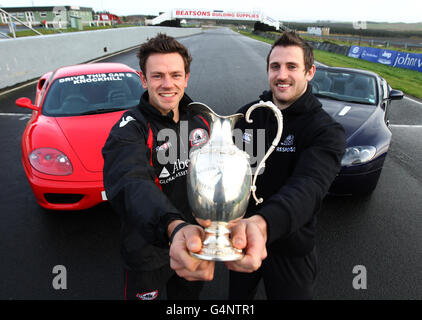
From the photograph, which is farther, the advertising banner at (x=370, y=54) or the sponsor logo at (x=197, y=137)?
the advertising banner at (x=370, y=54)

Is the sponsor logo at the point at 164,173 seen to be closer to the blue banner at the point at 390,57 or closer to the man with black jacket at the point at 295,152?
the man with black jacket at the point at 295,152

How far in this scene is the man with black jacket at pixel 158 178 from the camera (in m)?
0.89

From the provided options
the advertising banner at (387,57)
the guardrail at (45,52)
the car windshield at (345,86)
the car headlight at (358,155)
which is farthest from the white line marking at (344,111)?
the advertising banner at (387,57)

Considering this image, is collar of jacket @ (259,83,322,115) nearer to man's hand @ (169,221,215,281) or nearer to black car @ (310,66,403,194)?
man's hand @ (169,221,215,281)

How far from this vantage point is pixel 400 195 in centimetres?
363

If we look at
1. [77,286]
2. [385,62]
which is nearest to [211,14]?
[385,62]

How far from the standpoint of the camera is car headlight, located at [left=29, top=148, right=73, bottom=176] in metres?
2.93

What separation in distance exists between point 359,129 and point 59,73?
450cm

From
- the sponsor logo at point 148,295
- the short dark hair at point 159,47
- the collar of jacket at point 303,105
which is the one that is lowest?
the sponsor logo at point 148,295

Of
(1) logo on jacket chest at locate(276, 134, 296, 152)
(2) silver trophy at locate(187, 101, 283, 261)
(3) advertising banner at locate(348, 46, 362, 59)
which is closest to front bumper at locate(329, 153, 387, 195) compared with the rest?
(1) logo on jacket chest at locate(276, 134, 296, 152)

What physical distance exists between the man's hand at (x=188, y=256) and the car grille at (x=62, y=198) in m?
2.33

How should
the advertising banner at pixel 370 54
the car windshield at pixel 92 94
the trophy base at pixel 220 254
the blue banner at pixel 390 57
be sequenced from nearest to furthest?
the trophy base at pixel 220 254, the car windshield at pixel 92 94, the blue banner at pixel 390 57, the advertising banner at pixel 370 54

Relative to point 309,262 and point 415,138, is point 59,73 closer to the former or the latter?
point 309,262

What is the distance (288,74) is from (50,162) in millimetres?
2702
